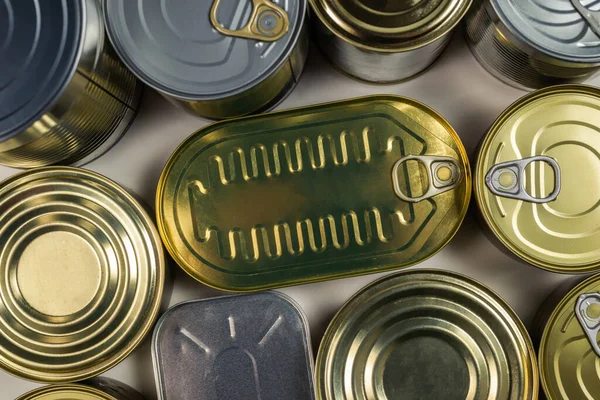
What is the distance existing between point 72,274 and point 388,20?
0.91 meters

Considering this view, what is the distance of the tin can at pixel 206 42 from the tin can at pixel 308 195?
0.54 feet

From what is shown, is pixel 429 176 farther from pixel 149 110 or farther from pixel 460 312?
pixel 149 110

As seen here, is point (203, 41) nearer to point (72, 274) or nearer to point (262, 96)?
point (262, 96)

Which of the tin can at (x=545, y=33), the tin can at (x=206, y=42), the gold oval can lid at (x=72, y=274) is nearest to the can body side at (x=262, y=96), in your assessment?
the tin can at (x=206, y=42)

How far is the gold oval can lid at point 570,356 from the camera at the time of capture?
4.02ft

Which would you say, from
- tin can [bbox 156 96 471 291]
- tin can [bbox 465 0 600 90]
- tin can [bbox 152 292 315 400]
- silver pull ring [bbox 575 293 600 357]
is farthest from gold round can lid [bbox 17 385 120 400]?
tin can [bbox 465 0 600 90]

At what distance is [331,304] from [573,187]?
63 centimetres

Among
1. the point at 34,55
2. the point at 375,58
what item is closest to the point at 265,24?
the point at 375,58

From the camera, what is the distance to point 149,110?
4.64 ft

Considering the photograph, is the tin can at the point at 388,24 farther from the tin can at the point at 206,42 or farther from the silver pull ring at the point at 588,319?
the silver pull ring at the point at 588,319

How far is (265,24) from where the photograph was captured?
1104 mm

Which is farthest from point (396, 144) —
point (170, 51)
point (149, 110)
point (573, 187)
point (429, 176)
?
point (149, 110)

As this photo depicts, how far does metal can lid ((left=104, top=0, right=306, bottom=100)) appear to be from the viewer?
110 cm

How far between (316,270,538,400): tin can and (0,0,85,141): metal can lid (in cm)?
76
